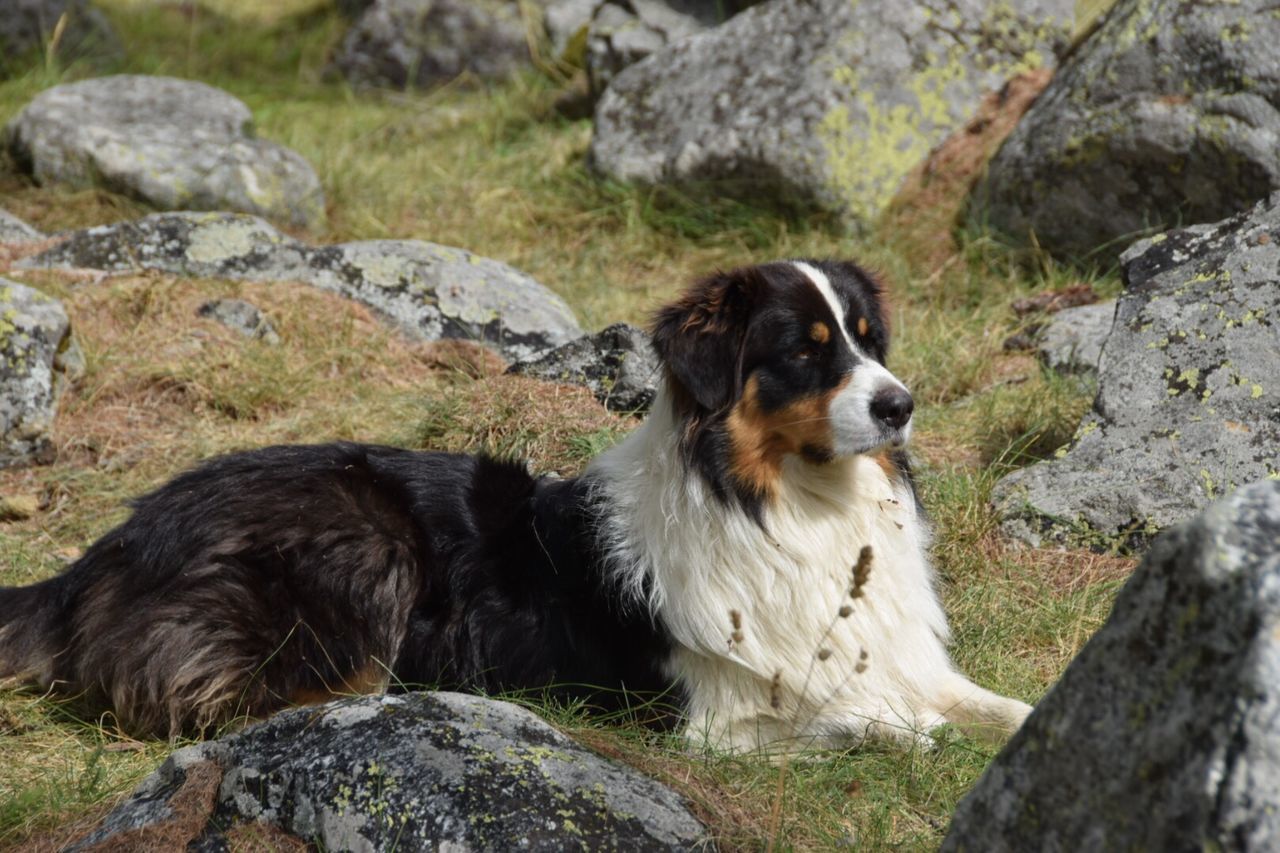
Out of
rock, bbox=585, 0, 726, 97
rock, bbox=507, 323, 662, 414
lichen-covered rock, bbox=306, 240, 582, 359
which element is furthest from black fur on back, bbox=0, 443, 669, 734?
rock, bbox=585, 0, 726, 97

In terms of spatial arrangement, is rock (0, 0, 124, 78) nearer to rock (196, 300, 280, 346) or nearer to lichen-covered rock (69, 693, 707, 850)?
rock (196, 300, 280, 346)

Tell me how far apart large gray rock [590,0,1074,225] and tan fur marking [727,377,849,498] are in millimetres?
4624

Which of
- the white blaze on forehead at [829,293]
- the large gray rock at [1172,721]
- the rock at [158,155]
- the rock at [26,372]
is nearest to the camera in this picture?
the large gray rock at [1172,721]

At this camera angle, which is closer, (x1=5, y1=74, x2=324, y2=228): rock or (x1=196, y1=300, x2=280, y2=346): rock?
(x1=196, y1=300, x2=280, y2=346): rock

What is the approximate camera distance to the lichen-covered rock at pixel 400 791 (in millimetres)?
2740

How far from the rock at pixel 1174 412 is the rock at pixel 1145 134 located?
5.52ft

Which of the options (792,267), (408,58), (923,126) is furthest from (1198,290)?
(408,58)

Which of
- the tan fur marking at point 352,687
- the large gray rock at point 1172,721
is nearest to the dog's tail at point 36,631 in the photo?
the tan fur marking at point 352,687

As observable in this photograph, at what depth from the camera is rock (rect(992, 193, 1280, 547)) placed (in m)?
4.93

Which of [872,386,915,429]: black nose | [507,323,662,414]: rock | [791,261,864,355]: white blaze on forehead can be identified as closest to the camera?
[872,386,915,429]: black nose

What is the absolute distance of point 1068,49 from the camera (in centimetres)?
848

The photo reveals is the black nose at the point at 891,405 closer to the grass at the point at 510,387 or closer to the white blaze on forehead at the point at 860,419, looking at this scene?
the white blaze on forehead at the point at 860,419

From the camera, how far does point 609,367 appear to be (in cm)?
581

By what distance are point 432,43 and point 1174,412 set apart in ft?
30.1
